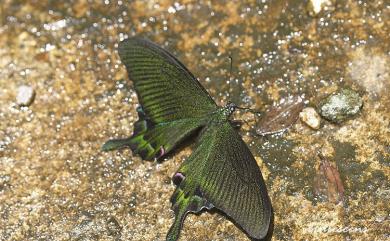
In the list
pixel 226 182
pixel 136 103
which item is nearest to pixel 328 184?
pixel 226 182

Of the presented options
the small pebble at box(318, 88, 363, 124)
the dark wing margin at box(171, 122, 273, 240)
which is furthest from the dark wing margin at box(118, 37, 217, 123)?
the small pebble at box(318, 88, 363, 124)

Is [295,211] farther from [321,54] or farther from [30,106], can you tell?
[30,106]

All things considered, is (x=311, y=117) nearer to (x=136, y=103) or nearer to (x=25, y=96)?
(x=136, y=103)

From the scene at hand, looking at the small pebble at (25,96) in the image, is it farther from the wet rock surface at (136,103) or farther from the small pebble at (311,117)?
the small pebble at (311,117)

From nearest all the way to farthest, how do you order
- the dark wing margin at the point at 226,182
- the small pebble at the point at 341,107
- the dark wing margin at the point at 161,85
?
the dark wing margin at the point at 226,182
the dark wing margin at the point at 161,85
the small pebble at the point at 341,107

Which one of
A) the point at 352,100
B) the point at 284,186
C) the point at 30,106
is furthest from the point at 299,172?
the point at 30,106

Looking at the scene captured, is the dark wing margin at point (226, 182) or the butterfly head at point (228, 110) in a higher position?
the butterfly head at point (228, 110)

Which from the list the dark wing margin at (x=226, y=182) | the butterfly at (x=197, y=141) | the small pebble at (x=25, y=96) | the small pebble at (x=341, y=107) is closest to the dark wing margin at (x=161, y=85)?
the butterfly at (x=197, y=141)
